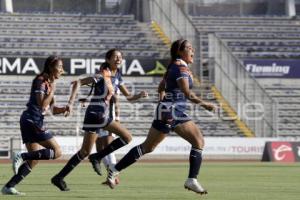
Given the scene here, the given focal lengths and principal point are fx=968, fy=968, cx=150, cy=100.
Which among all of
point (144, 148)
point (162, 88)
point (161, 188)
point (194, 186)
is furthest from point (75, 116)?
point (194, 186)

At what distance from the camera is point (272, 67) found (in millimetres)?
40281

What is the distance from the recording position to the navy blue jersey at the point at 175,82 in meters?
13.7

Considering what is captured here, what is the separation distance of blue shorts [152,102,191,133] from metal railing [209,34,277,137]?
2316 centimetres

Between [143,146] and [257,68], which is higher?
[143,146]

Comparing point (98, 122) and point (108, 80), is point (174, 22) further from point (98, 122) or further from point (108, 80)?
point (98, 122)

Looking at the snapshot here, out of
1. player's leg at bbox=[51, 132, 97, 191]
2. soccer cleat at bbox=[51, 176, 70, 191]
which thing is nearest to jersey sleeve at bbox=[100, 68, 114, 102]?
player's leg at bbox=[51, 132, 97, 191]

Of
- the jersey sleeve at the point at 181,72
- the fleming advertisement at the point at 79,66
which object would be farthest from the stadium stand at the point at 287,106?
the jersey sleeve at the point at 181,72

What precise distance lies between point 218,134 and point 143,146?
23591 millimetres

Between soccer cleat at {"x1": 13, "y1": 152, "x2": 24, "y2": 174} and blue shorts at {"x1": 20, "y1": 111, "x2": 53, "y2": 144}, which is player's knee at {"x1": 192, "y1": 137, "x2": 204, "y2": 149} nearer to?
blue shorts at {"x1": 20, "y1": 111, "x2": 53, "y2": 144}

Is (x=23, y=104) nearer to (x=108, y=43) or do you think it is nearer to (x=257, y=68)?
(x=108, y=43)

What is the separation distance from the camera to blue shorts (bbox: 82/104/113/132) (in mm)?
15101

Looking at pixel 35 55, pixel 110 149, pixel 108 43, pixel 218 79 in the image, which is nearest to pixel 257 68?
pixel 218 79

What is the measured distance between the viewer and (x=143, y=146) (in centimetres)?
1398

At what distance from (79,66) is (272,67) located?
26.6 ft
